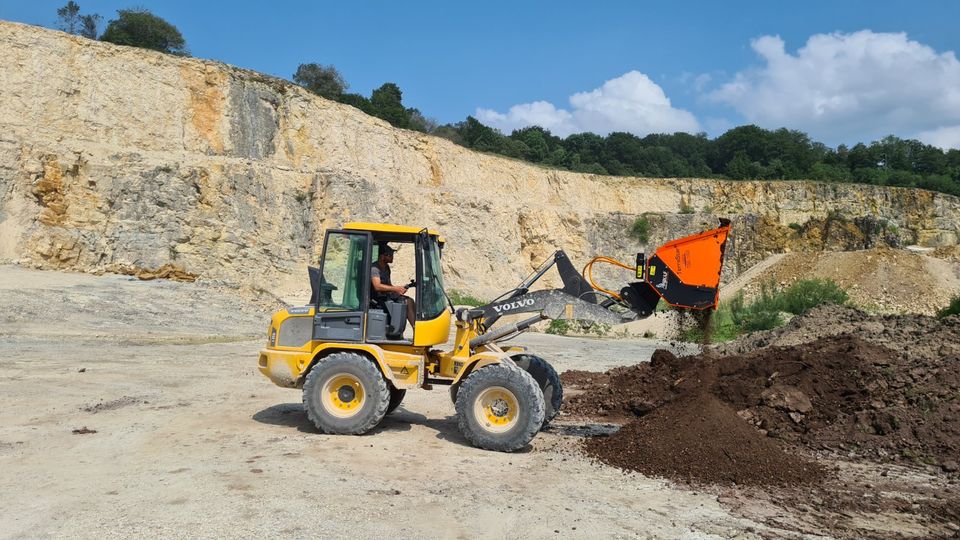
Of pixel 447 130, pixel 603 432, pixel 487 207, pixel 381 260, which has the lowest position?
pixel 603 432

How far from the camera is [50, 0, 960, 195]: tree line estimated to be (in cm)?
6262

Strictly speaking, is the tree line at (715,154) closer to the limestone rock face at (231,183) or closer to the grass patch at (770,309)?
the limestone rock face at (231,183)

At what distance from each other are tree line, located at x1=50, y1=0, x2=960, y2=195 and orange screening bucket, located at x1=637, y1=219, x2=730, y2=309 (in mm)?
45773

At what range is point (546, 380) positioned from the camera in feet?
28.1

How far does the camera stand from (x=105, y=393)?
9.84 meters

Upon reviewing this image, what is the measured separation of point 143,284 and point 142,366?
30.5 ft

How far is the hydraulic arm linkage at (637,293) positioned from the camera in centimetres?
723

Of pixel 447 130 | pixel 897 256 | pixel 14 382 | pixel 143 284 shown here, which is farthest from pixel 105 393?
pixel 447 130

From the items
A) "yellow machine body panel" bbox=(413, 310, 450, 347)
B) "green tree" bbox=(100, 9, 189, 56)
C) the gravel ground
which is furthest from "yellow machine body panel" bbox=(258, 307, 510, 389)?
"green tree" bbox=(100, 9, 189, 56)

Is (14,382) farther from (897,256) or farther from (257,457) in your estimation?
(897,256)

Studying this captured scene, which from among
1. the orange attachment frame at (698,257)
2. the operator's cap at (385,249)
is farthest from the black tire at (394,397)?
the orange attachment frame at (698,257)

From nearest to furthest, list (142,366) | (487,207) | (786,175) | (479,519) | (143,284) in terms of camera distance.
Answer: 1. (479,519)
2. (142,366)
3. (143,284)
4. (487,207)
5. (786,175)

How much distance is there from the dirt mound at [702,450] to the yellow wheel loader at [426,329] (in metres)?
1.01

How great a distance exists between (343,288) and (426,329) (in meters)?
1.09
